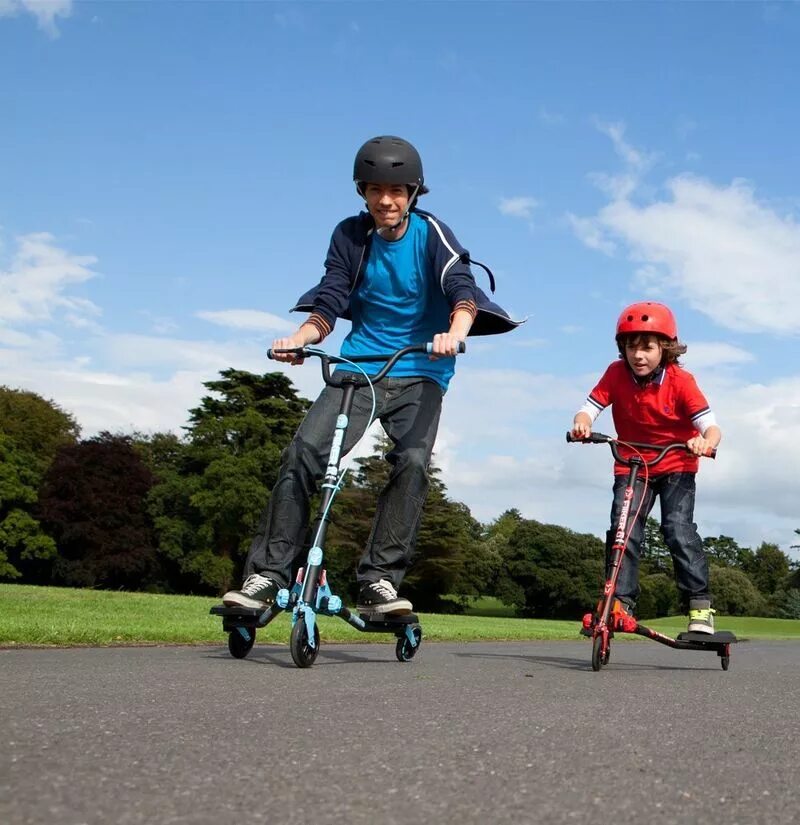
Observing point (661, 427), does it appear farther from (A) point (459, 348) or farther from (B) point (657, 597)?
(B) point (657, 597)

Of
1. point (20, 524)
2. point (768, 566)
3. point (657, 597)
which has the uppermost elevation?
point (768, 566)

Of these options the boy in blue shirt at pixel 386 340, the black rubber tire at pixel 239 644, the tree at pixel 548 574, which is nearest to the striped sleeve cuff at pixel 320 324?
the boy in blue shirt at pixel 386 340

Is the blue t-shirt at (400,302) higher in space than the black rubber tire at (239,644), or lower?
higher

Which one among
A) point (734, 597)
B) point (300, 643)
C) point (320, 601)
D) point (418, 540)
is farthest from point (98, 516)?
point (300, 643)

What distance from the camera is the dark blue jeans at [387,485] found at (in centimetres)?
538

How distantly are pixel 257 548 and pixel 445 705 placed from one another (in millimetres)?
2058

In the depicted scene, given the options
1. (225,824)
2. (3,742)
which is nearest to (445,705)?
(3,742)

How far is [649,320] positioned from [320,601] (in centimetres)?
307

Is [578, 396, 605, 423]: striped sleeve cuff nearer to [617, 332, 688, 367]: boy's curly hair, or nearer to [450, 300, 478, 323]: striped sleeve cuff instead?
[617, 332, 688, 367]: boy's curly hair

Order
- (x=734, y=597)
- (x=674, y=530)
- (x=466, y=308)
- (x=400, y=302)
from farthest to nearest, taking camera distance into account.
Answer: (x=734, y=597) → (x=674, y=530) → (x=400, y=302) → (x=466, y=308)

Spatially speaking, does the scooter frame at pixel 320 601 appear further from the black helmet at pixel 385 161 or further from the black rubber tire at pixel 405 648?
the black helmet at pixel 385 161

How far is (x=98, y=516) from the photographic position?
5728 centimetres

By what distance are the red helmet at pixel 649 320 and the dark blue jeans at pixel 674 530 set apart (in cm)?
98

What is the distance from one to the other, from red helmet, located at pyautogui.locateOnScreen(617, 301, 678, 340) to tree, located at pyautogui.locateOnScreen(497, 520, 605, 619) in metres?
74.1
